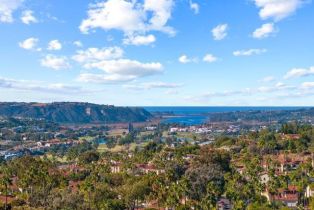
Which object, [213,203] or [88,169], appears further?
[88,169]

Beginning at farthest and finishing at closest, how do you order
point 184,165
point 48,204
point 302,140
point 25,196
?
point 302,140 → point 184,165 → point 25,196 → point 48,204

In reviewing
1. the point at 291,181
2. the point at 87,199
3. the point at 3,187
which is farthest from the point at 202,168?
the point at 3,187

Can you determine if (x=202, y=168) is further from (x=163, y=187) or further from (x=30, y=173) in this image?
(x=30, y=173)

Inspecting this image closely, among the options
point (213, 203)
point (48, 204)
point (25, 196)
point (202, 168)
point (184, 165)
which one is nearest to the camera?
point (213, 203)

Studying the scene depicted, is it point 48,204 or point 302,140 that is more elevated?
point 302,140

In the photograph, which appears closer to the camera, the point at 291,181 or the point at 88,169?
the point at 291,181

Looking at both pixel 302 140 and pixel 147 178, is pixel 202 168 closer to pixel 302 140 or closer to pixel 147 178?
pixel 147 178

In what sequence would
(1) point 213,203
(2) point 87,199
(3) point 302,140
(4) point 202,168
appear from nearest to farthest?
1. (1) point 213,203
2. (2) point 87,199
3. (4) point 202,168
4. (3) point 302,140

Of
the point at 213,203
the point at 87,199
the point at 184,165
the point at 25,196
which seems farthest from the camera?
the point at 184,165

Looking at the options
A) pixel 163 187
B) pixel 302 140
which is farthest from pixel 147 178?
pixel 302 140
